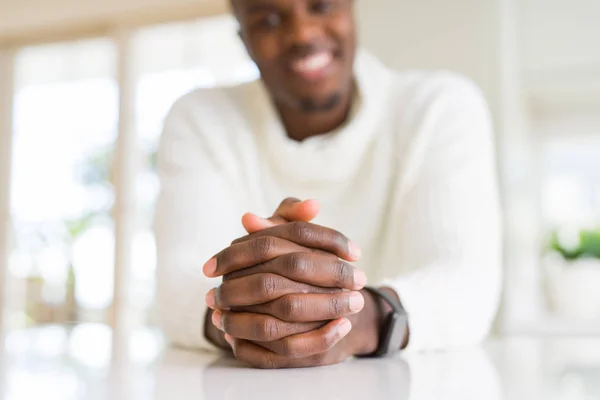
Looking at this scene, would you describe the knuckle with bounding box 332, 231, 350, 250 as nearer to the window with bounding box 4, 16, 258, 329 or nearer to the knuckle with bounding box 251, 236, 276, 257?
the knuckle with bounding box 251, 236, 276, 257

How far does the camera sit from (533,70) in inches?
62.4

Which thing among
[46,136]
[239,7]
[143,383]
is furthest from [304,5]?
[46,136]

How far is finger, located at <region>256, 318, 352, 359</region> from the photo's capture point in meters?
0.62

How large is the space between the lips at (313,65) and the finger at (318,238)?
46 centimetres

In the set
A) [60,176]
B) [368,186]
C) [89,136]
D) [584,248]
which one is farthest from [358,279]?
[60,176]

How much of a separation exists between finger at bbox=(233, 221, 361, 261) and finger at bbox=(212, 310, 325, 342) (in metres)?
0.08

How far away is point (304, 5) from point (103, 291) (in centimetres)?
298

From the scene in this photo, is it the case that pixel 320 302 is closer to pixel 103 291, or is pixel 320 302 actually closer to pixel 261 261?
pixel 261 261

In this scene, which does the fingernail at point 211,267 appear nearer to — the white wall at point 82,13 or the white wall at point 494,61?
the white wall at point 494,61

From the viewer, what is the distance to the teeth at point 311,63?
104 cm

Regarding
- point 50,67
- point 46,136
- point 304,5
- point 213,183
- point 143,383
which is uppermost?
point 50,67

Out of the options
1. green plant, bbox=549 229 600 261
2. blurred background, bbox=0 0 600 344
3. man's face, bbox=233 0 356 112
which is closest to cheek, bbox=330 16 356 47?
man's face, bbox=233 0 356 112

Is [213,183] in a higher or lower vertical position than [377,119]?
lower

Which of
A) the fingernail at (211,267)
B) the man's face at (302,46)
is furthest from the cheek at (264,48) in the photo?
the fingernail at (211,267)
